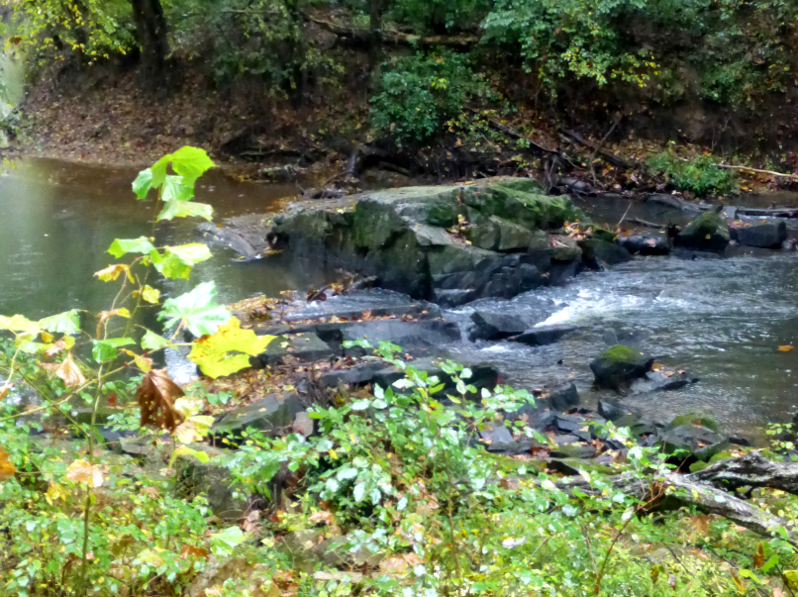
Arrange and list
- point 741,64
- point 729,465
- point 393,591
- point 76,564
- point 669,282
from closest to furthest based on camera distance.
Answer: point 393,591
point 76,564
point 729,465
point 669,282
point 741,64

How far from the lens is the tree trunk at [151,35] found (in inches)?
770

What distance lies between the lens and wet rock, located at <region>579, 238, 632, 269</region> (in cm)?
1138

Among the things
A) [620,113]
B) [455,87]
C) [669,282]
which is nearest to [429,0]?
[455,87]

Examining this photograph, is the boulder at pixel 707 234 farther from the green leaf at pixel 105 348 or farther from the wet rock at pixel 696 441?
the green leaf at pixel 105 348

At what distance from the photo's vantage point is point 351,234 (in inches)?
451

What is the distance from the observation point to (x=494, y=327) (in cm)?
865

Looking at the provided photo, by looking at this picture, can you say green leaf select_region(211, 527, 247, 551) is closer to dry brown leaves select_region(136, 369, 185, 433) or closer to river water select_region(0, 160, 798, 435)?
dry brown leaves select_region(136, 369, 185, 433)

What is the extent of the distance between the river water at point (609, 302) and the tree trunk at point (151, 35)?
8.20m

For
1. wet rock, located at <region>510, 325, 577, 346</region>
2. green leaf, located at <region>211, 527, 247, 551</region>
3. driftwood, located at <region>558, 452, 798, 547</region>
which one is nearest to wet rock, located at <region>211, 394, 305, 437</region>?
driftwood, located at <region>558, 452, 798, 547</region>

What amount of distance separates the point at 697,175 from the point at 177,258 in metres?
15.9

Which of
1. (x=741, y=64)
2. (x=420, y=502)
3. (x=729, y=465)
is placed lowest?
(x=729, y=465)

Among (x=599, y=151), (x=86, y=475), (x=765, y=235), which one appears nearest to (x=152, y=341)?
(x=86, y=475)

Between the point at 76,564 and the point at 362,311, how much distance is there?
6773 millimetres

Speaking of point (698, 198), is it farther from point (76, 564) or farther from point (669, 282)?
point (76, 564)
